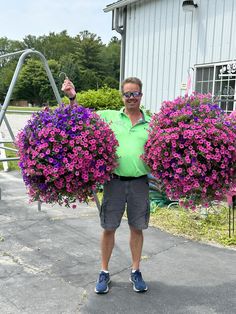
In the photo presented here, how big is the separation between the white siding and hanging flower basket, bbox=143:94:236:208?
453 centimetres

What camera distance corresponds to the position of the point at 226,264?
154 inches

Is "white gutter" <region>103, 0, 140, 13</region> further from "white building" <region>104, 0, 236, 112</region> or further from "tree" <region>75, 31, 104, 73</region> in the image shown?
"tree" <region>75, 31, 104, 73</region>

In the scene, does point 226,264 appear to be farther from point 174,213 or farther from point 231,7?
point 231,7

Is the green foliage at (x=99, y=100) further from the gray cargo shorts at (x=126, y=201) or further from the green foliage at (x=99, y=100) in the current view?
the gray cargo shorts at (x=126, y=201)

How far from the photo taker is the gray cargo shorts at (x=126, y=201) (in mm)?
3199

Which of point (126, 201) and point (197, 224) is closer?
point (126, 201)

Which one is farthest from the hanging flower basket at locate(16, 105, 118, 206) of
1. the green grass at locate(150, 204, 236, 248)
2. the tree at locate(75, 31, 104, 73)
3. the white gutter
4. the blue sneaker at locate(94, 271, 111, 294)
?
the tree at locate(75, 31, 104, 73)

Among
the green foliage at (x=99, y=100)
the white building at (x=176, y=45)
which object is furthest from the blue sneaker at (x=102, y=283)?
the green foliage at (x=99, y=100)

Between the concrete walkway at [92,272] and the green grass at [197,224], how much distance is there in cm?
19

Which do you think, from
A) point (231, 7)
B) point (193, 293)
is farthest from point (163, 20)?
point (193, 293)

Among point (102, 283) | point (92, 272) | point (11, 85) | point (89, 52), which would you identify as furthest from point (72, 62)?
point (102, 283)

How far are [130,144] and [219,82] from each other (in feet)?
16.4

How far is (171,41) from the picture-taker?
8.54 m

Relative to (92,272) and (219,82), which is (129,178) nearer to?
(92,272)
